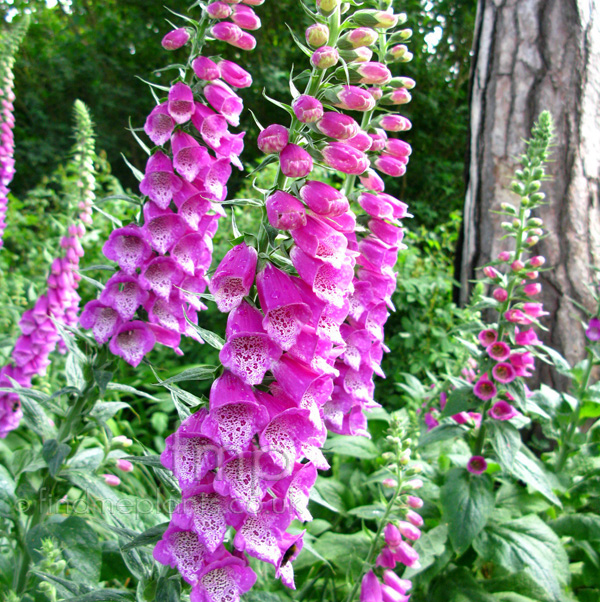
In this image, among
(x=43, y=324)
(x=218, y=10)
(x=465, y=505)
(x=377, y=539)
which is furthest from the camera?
(x=43, y=324)

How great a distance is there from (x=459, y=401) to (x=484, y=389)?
110mm

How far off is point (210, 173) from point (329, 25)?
50 centimetres

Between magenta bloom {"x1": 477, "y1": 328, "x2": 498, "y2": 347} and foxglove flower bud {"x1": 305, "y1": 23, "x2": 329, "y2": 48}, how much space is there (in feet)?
4.84

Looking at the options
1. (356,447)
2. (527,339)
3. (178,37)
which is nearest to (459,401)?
(527,339)

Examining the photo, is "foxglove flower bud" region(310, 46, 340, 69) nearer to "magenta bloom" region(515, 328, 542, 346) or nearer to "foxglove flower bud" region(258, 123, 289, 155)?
"foxglove flower bud" region(258, 123, 289, 155)

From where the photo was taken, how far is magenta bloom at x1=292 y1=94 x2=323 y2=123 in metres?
0.95

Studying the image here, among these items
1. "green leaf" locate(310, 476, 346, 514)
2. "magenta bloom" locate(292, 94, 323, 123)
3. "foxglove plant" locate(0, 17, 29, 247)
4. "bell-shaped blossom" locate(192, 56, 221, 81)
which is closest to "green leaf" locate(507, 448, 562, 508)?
"green leaf" locate(310, 476, 346, 514)

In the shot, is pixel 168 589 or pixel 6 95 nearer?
pixel 168 589

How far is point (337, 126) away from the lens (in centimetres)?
98

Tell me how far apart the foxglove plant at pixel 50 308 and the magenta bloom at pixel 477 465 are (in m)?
1.79

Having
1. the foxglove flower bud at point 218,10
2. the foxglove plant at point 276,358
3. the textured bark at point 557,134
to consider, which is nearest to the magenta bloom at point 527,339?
the textured bark at point 557,134

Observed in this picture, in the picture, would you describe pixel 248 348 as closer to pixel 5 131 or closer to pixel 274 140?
pixel 274 140

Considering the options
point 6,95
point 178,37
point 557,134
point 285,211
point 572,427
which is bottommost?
point 572,427

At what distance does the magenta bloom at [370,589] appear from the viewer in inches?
59.3
